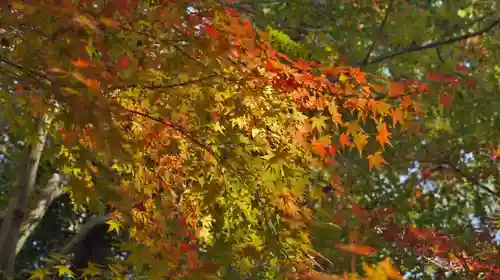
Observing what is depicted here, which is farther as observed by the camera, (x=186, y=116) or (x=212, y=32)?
(x=186, y=116)

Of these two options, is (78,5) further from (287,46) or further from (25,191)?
(287,46)

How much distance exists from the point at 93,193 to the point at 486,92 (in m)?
5.22

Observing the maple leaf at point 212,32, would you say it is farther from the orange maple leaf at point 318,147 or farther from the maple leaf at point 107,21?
the orange maple leaf at point 318,147

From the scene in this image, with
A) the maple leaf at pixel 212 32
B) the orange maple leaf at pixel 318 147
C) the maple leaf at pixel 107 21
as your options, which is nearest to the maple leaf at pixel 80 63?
the maple leaf at pixel 107 21

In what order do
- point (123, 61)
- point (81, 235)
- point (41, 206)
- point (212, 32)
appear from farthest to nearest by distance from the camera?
1. point (81, 235)
2. point (41, 206)
3. point (212, 32)
4. point (123, 61)

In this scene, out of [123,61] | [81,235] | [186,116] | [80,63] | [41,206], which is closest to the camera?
[80,63]

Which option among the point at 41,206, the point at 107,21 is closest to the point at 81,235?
the point at 41,206

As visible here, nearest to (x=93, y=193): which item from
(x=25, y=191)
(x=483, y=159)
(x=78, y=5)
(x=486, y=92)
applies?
(x=78, y=5)

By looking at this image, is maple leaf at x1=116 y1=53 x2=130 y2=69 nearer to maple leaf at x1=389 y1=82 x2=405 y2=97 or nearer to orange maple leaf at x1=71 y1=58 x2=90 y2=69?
orange maple leaf at x1=71 y1=58 x2=90 y2=69

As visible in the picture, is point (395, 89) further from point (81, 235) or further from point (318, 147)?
point (81, 235)

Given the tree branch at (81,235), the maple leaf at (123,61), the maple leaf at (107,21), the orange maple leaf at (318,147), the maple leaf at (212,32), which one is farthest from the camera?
the tree branch at (81,235)

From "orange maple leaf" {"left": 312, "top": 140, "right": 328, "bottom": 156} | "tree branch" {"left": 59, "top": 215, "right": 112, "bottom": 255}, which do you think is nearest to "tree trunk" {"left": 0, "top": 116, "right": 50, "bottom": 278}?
"tree branch" {"left": 59, "top": 215, "right": 112, "bottom": 255}

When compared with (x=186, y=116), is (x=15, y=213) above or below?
below

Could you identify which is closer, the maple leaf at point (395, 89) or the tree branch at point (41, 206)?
the maple leaf at point (395, 89)
